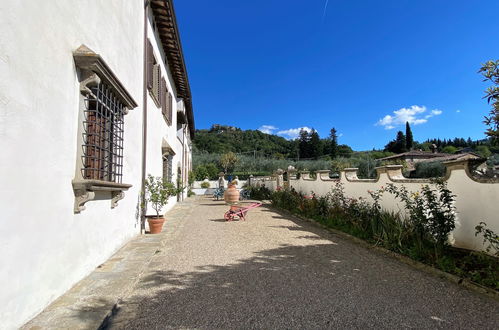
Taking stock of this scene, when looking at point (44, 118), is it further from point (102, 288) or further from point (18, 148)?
point (102, 288)

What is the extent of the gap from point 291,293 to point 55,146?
9.44 feet

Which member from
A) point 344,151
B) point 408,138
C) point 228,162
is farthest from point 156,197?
point 408,138

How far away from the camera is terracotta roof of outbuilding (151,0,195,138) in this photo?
769 cm

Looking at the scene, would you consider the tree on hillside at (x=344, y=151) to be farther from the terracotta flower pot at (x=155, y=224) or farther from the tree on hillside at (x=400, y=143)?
the terracotta flower pot at (x=155, y=224)

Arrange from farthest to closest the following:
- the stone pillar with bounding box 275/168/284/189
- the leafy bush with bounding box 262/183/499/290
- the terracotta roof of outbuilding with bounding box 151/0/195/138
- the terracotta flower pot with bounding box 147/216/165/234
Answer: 1. the stone pillar with bounding box 275/168/284/189
2. the terracotta roof of outbuilding with bounding box 151/0/195/138
3. the terracotta flower pot with bounding box 147/216/165/234
4. the leafy bush with bounding box 262/183/499/290

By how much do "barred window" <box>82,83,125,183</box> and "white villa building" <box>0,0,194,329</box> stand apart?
0.02 meters

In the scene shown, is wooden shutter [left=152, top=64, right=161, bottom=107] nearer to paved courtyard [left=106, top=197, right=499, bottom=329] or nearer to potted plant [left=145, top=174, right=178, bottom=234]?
potted plant [left=145, top=174, right=178, bottom=234]

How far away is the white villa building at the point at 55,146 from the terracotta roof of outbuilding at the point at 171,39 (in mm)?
2880

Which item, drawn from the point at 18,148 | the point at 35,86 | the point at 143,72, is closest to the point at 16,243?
the point at 18,148

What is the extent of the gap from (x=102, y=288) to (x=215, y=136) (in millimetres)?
54208

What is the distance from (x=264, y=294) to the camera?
324 cm

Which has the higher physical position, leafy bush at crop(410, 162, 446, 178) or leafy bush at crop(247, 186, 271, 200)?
leafy bush at crop(410, 162, 446, 178)

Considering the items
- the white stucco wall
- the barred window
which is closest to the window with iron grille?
the barred window

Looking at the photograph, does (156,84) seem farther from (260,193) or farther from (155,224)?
(260,193)
